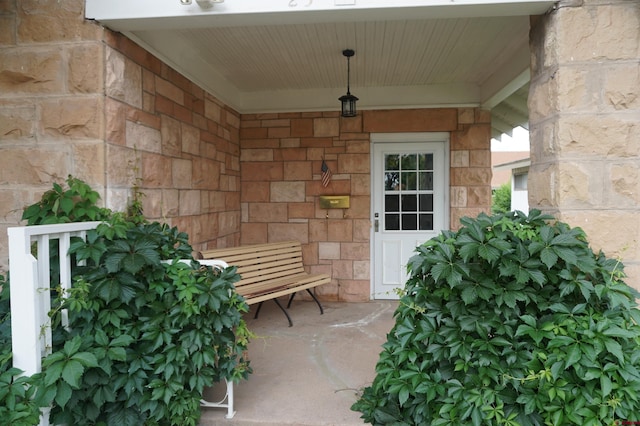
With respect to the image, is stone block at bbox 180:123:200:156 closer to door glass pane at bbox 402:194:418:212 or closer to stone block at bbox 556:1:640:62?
door glass pane at bbox 402:194:418:212

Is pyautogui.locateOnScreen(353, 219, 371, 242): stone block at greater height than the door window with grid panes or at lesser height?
lesser

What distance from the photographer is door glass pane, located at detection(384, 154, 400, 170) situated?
14.4 feet

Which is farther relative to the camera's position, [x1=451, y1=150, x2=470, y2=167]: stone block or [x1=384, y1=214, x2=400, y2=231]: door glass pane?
[x1=384, y1=214, x2=400, y2=231]: door glass pane

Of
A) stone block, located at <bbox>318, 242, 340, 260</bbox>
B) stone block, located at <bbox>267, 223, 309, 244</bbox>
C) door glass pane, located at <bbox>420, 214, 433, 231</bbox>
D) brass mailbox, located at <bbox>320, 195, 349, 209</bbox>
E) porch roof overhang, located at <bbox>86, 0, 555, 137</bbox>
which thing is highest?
porch roof overhang, located at <bbox>86, 0, 555, 137</bbox>

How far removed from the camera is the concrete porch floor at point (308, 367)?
76.7 inches

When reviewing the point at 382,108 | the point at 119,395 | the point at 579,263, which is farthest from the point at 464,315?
the point at 382,108

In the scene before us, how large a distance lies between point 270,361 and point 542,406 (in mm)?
1673

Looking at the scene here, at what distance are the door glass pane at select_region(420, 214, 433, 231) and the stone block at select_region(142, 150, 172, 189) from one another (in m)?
2.76

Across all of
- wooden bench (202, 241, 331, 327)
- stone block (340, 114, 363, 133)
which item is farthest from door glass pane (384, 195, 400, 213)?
wooden bench (202, 241, 331, 327)

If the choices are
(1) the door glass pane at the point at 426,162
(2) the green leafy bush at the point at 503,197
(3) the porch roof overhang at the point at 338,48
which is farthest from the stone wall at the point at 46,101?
(2) the green leafy bush at the point at 503,197

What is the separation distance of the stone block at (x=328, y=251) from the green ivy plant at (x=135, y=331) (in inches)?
93.2

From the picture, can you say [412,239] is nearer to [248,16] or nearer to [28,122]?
[248,16]

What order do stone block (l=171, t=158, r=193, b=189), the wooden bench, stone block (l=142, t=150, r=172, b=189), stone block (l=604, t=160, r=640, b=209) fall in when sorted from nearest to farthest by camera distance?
stone block (l=604, t=160, r=640, b=209), stone block (l=142, t=150, r=172, b=189), stone block (l=171, t=158, r=193, b=189), the wooden bench

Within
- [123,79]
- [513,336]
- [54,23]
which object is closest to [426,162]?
[513,336]
